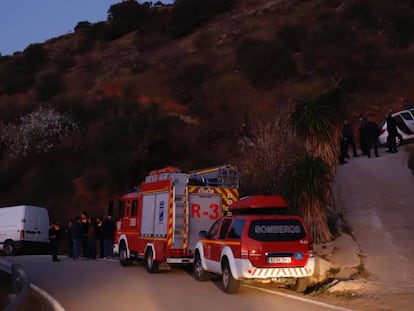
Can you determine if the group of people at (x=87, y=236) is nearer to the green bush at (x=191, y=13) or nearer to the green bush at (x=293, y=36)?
the green bush at (x=293, y=36)

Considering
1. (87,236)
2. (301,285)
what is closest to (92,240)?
(87,236)

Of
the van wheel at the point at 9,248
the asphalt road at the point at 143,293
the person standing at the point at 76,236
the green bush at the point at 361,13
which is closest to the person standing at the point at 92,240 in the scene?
the person standing at the point at 76,236

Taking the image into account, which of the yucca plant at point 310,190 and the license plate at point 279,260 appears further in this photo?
the yucca plant at point 310,190

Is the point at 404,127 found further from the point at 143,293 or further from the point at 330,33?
the point at 330,33

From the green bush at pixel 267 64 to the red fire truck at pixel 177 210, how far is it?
30490 mm

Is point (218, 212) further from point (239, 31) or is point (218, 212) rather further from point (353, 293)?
point (239, 31)

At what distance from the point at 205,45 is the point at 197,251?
49391 mm

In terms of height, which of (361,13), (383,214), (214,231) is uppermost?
(361,13)

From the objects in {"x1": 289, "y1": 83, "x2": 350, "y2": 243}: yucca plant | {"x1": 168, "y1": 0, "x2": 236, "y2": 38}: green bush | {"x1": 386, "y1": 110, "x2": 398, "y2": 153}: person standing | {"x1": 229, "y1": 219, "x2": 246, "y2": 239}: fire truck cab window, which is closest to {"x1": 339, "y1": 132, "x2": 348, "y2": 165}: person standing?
{"x1": 386, "y1": 110, "x2": 398, "y2": 153}: person standing

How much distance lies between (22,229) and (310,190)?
15.7m

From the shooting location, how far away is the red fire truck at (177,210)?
57.5ft

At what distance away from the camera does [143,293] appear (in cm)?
1422

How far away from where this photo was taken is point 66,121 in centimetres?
4769

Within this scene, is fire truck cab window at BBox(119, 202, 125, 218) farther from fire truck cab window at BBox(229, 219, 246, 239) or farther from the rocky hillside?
fire truck cab window at BBox(229, 219, 246, 239)
